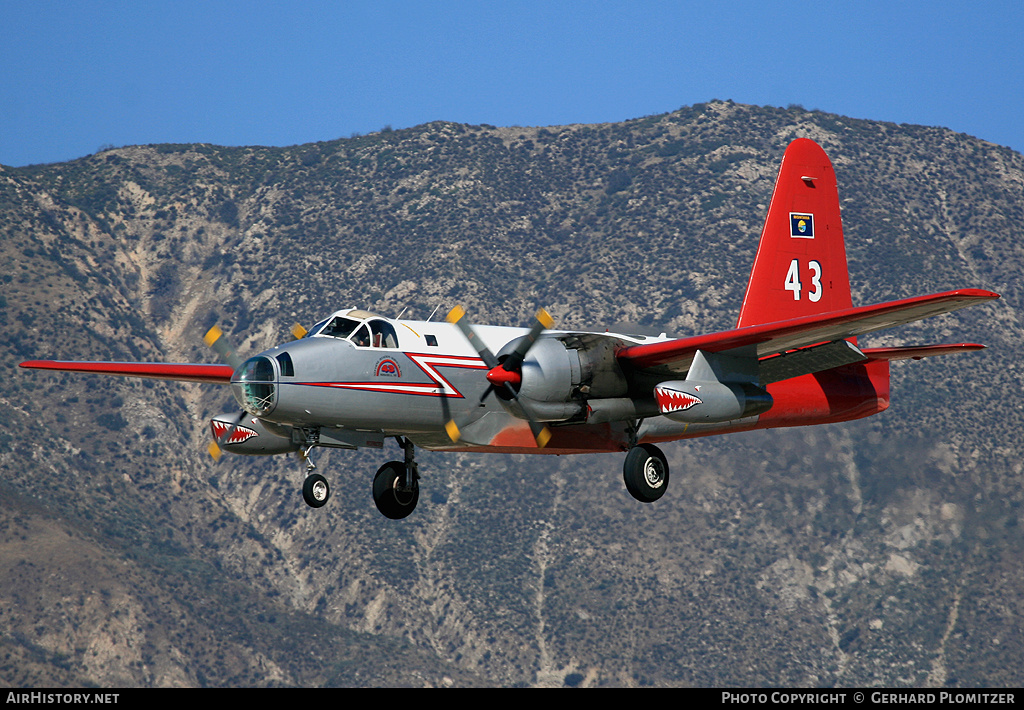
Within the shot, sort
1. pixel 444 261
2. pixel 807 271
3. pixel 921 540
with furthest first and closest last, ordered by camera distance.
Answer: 1. pixel 444 261
2. pixel 921 540
3. pixel 807 271

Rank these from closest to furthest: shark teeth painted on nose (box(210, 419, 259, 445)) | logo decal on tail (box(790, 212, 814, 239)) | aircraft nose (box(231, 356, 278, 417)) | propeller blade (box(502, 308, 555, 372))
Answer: aircraft nose (box(231, 356, 278, 417))
propeller blade (box(502, 308, 555, 372))
shark teeth painted on nose (box(210, 419, 259, 445))
logo decal on tail (box(790, 212, 814, 239))

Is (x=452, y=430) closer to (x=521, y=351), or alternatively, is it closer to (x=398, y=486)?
(x=521, y=351)

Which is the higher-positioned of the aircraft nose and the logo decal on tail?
the logo decal on tail

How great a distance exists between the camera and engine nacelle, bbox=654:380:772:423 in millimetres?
24422

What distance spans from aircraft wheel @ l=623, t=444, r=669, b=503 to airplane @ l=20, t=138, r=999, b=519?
0.03m

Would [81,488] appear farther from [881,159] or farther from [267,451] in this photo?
[881,159]

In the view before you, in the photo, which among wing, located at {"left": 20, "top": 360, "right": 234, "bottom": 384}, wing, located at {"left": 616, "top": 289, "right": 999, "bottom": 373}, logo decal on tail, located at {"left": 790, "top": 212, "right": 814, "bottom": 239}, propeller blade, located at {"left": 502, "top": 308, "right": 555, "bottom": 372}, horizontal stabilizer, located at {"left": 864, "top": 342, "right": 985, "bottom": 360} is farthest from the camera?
logo decal on tail, located at {"left": 790, "top": 212, "right": 814, "bottom": 239}

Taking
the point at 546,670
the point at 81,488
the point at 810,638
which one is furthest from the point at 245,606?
the point at 810,638

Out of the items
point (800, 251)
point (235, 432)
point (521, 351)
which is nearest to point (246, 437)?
point (235, 432)

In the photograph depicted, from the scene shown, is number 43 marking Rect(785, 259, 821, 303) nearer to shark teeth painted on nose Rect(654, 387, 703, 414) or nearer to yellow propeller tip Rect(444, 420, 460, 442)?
shark teeth painted on nose Rect(654, 387, 703, 414)

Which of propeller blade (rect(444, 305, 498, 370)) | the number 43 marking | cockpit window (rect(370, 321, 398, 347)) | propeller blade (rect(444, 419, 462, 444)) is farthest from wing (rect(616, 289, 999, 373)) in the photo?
cockpit window (rect(370, 321, 398, 347))

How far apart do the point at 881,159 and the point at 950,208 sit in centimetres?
1059

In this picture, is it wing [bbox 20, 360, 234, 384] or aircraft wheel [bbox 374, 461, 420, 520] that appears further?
wing [bbox 20, 360, 234, 384]

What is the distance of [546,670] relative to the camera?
9831 cm
